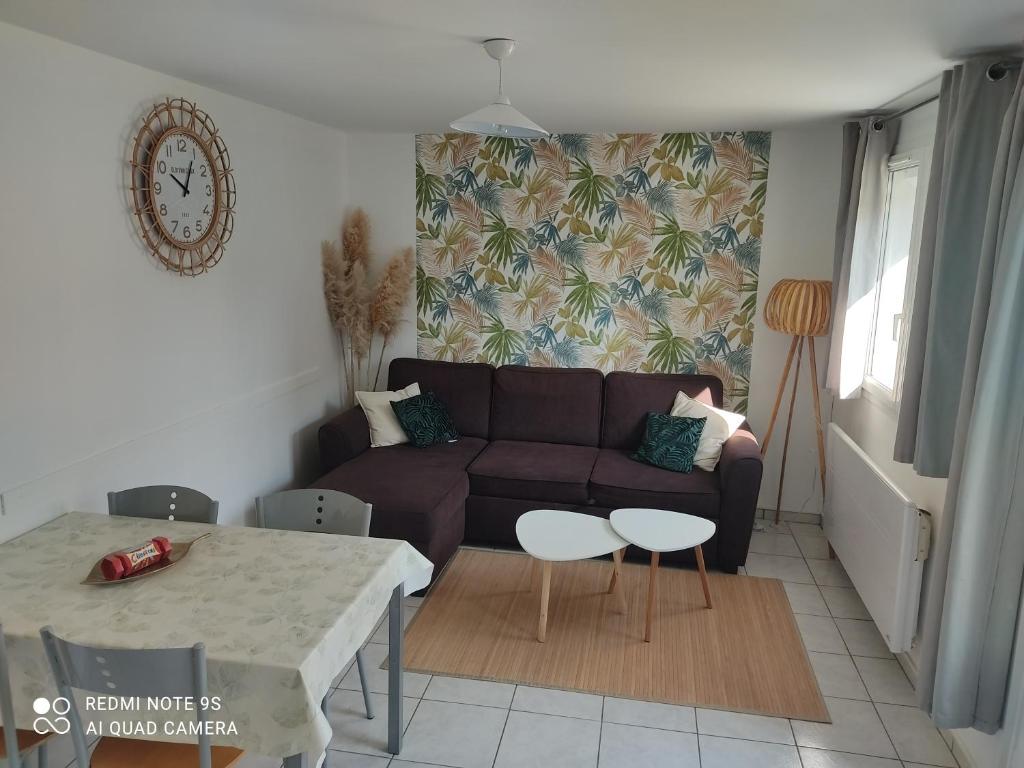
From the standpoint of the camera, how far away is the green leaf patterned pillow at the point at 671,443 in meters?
4.32

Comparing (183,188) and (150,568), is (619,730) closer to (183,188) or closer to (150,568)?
(150,568)

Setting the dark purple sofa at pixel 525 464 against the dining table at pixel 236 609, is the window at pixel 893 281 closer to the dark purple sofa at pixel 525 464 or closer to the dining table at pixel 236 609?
the dark purple sofa at pixel 525 464

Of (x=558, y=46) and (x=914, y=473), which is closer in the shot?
(x=558, y=46)

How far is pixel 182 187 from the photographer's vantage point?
3.37 meters

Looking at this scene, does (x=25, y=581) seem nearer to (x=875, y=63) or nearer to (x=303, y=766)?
(x=303, y=766)

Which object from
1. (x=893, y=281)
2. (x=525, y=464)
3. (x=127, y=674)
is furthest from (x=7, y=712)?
(x=893, y=281)

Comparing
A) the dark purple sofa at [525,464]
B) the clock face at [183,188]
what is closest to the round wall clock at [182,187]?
the clock face at [183,188]

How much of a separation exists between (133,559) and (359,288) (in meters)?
2.97

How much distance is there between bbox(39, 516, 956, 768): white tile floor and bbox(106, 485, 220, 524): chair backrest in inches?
33.4

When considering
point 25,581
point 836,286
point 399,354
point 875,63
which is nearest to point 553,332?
point 399,354

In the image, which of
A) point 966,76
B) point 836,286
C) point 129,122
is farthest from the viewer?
point 836,286

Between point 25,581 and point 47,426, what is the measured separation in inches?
25.9

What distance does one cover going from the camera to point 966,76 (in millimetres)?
2529

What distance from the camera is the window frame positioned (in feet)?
11.6
